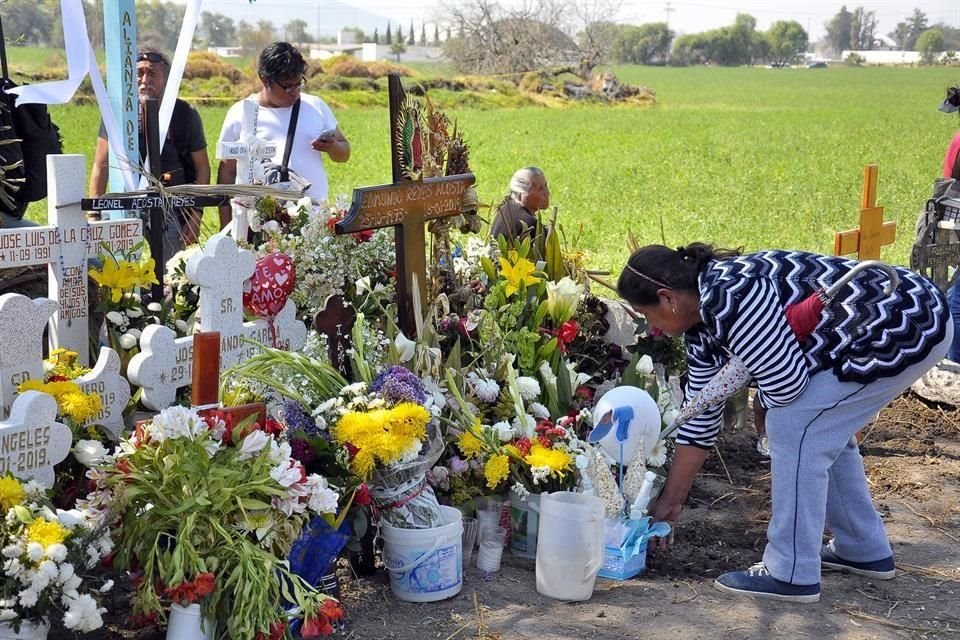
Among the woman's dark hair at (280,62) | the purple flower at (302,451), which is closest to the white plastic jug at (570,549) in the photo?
the purple flower at (302,451)

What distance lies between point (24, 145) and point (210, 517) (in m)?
2.43

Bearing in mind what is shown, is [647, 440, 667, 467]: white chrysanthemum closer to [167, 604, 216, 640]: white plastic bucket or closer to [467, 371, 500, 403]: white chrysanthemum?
[467, 371, 500, 403]: white chrysanthemum

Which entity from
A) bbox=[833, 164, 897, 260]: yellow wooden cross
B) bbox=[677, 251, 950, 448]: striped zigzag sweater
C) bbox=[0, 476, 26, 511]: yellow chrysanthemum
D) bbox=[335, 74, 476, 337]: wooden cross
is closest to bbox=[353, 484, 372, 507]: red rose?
bbox=[0, 476, 26, 511]: yellow chrysanthemum

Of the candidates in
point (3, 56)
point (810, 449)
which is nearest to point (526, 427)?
point (810, 449)

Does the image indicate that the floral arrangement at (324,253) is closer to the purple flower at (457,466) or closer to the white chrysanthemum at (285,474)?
the purple flower at (457,466)

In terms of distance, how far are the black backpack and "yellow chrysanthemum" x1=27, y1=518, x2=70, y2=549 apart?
1.87 metres

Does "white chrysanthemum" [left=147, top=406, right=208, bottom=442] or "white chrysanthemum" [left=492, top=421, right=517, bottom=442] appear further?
"white chrysanthemum" [left=492, top=421, right=517, bottom=442]

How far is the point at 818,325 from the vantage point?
365cm

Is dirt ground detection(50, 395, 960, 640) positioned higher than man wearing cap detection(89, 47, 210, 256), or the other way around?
man wearing cap detection(89, 47, 210, 256)

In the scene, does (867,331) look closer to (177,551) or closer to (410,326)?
(410,326)

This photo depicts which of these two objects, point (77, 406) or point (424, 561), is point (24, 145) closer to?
point (77, 406)

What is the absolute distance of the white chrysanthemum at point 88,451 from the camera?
349cm

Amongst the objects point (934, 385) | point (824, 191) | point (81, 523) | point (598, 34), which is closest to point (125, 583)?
point (81, 523)

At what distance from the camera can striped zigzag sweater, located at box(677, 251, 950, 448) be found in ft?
11.7
